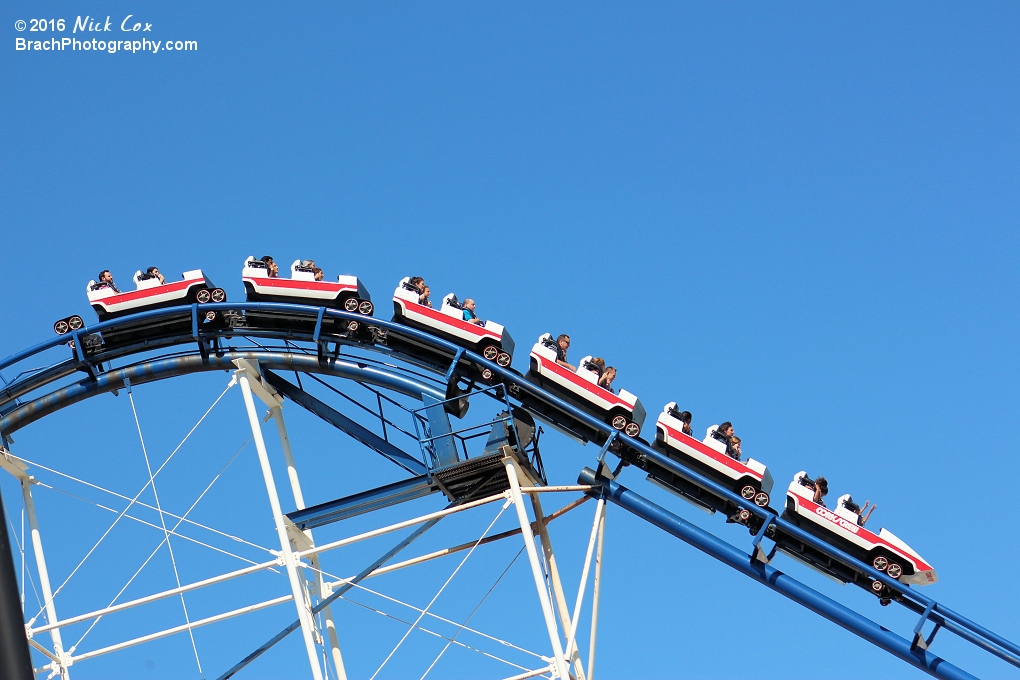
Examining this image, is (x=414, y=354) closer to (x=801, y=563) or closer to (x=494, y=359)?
(x=494, y=359)

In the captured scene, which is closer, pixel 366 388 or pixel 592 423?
pixel 592 423

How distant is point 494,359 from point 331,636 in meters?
3.84

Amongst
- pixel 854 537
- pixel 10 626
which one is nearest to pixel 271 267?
pixel 854 537

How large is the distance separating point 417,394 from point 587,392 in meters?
2.12

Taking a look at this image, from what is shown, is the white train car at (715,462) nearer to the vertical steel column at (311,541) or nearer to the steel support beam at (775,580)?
the steel support beam at (775,580)

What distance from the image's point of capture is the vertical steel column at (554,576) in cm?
1403

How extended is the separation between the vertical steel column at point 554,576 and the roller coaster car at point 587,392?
1077 millimetres

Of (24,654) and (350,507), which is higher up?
(350,507)

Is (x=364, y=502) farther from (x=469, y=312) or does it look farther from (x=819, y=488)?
(x=819, y=488)

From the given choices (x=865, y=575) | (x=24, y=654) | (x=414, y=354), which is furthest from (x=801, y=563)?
(x=24, y=654)

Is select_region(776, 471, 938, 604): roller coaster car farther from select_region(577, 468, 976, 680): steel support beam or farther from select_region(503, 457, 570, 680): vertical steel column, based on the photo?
select_region(503, 457, 570, 680): vertical steel column

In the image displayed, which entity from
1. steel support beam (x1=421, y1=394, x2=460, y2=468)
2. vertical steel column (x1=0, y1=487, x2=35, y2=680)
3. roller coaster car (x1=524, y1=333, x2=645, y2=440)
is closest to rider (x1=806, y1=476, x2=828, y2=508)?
roller coaster car (x1=524, y1=333, x2=645, y2=440)

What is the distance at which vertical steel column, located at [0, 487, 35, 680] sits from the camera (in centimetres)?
358

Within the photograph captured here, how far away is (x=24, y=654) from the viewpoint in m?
3.67
